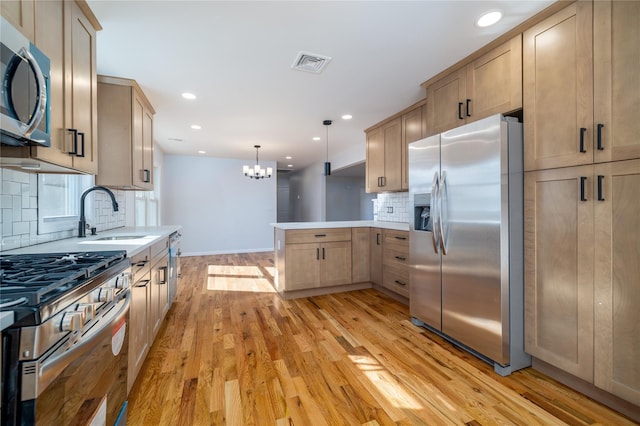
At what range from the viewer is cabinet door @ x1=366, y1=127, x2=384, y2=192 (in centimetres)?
399

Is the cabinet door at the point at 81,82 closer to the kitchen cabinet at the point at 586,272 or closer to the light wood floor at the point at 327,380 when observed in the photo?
the light wood floor at the point at 327,380

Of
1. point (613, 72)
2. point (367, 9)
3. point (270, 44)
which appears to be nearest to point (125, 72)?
point (270, 44)

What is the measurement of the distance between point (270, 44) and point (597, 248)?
2536 mm

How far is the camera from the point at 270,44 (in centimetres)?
209

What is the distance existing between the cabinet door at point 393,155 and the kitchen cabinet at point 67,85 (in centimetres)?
312

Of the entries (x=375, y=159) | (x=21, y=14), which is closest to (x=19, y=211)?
(x=21, y=14)

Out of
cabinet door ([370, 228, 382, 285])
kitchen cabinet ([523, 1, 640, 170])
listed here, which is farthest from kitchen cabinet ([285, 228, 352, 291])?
kitchen cabinet ([523, 1, 640, 170])

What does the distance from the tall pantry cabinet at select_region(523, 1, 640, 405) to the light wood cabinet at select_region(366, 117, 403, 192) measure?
1784 mm

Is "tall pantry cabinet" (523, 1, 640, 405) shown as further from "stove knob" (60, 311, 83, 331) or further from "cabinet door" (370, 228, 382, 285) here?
"stove knob" (60, 311, 83, 331)

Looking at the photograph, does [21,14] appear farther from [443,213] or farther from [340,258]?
[340,258]

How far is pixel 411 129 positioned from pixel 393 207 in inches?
51.1

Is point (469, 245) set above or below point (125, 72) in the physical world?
below

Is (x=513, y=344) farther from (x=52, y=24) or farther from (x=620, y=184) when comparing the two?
(x=52, y=24)

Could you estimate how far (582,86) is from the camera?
158 cm
